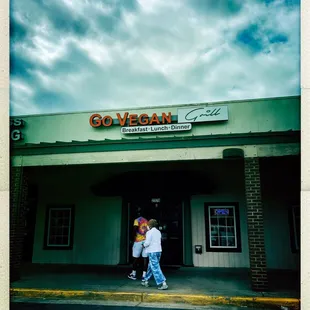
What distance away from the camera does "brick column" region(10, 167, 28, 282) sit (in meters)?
8.62

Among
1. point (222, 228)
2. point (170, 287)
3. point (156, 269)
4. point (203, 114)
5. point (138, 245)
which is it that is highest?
point (203, 114)

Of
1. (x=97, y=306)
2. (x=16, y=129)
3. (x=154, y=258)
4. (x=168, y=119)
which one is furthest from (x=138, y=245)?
(x=16, y=129)

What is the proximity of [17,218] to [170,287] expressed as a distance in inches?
190

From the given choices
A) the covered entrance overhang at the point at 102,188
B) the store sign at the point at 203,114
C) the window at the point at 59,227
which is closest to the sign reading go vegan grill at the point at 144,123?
the store sign at the point at 203,114

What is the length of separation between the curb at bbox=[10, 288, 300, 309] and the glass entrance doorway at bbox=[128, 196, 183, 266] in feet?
13.5

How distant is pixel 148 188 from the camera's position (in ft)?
35.8

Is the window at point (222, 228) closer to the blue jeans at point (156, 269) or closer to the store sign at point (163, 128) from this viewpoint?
the store sign at point (163, 128)

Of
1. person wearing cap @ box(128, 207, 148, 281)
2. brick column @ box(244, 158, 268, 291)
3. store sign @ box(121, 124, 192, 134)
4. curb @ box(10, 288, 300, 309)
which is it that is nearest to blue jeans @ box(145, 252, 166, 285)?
curb @ box(10, 288, 300, 309)

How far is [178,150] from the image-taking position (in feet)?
27.8

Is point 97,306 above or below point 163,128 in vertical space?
below

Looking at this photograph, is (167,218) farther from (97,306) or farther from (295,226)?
(97,306)

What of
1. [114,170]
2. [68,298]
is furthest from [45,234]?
[68,298]
